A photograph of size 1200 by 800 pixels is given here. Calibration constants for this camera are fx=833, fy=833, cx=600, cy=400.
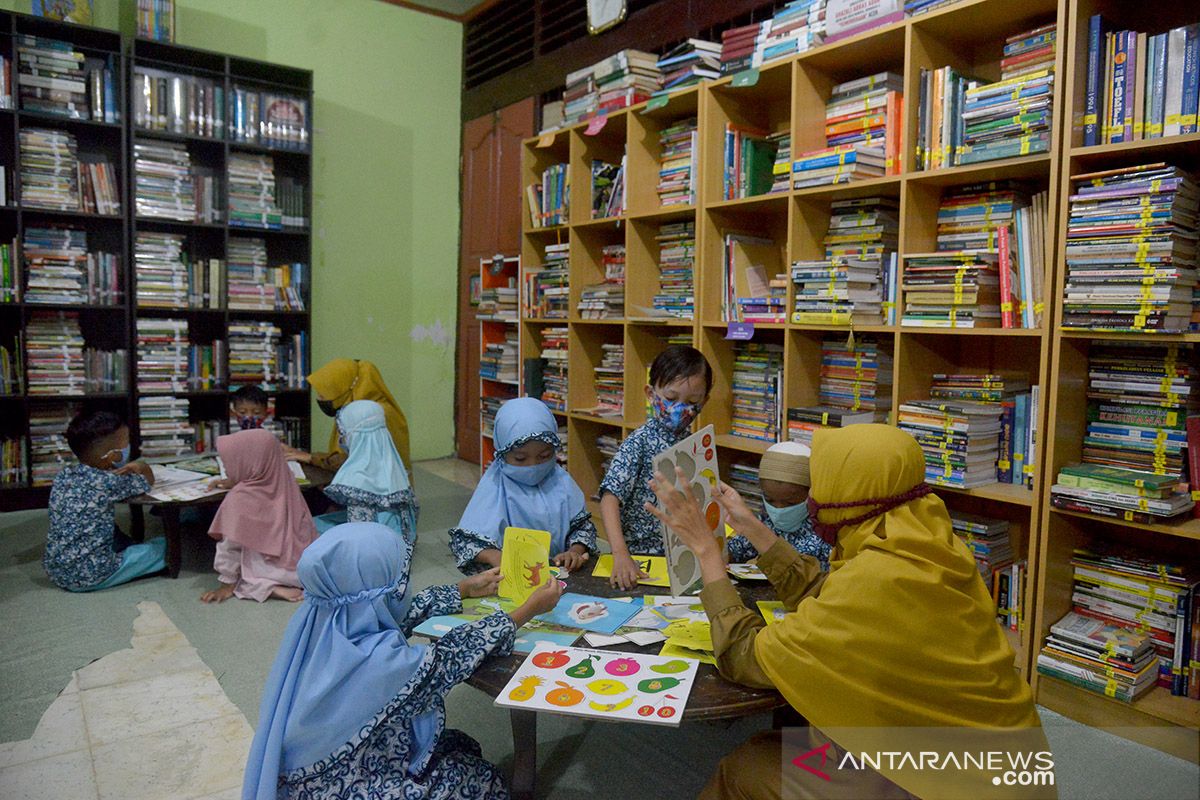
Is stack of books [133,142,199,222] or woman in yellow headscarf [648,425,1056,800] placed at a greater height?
stack of books [133,142,199,222]

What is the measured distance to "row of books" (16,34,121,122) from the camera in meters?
4.62

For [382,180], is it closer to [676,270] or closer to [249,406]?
[249,406]

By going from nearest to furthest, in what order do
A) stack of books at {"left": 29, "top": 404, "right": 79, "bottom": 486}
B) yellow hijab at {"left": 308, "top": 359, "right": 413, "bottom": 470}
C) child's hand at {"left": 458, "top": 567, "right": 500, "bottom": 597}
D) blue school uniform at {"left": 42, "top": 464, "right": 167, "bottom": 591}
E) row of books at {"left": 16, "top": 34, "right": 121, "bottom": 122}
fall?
1. child's hand at {"left": 458, "top": 567, "right": 500, "bottom": 597}
2. blue school uniform at {"left": 42, "top": 464, "right": 167, "bottom": 591}
3. yellow hijab at {"left": 308, "top": 359, "right": 413, "bottom": 470}
4. row of books at {"left": 16, "top": 34, "right": 121, "bottom": 122}
5. stack of books at {"left": 29, "top": 404, "right": 79, "bottom": 486}

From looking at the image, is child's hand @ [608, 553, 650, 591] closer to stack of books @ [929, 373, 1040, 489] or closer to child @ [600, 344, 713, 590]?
child @ [600, 344, 713, 590]

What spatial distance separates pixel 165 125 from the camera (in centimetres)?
501

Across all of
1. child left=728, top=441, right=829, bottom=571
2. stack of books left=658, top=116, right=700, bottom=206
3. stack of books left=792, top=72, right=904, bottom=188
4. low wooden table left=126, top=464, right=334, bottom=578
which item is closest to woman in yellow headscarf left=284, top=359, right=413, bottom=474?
low wooden table left=126, top=464, right=334, bottom=578

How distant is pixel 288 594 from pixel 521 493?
1.62 meters

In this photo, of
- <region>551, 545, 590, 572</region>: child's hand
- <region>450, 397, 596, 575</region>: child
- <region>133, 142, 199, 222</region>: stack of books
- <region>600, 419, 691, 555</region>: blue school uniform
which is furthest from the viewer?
<region>133, 142, 199, 222</region>: stack of books

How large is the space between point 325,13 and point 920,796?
613 cm

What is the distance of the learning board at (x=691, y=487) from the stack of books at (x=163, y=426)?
423cm

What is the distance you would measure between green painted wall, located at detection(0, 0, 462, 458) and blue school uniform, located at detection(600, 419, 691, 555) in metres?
3.97

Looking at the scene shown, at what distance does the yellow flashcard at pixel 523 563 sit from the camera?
198cm

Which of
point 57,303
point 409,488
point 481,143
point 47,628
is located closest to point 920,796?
point 409,488

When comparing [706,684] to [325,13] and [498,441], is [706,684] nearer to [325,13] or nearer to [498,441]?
[498,441]
